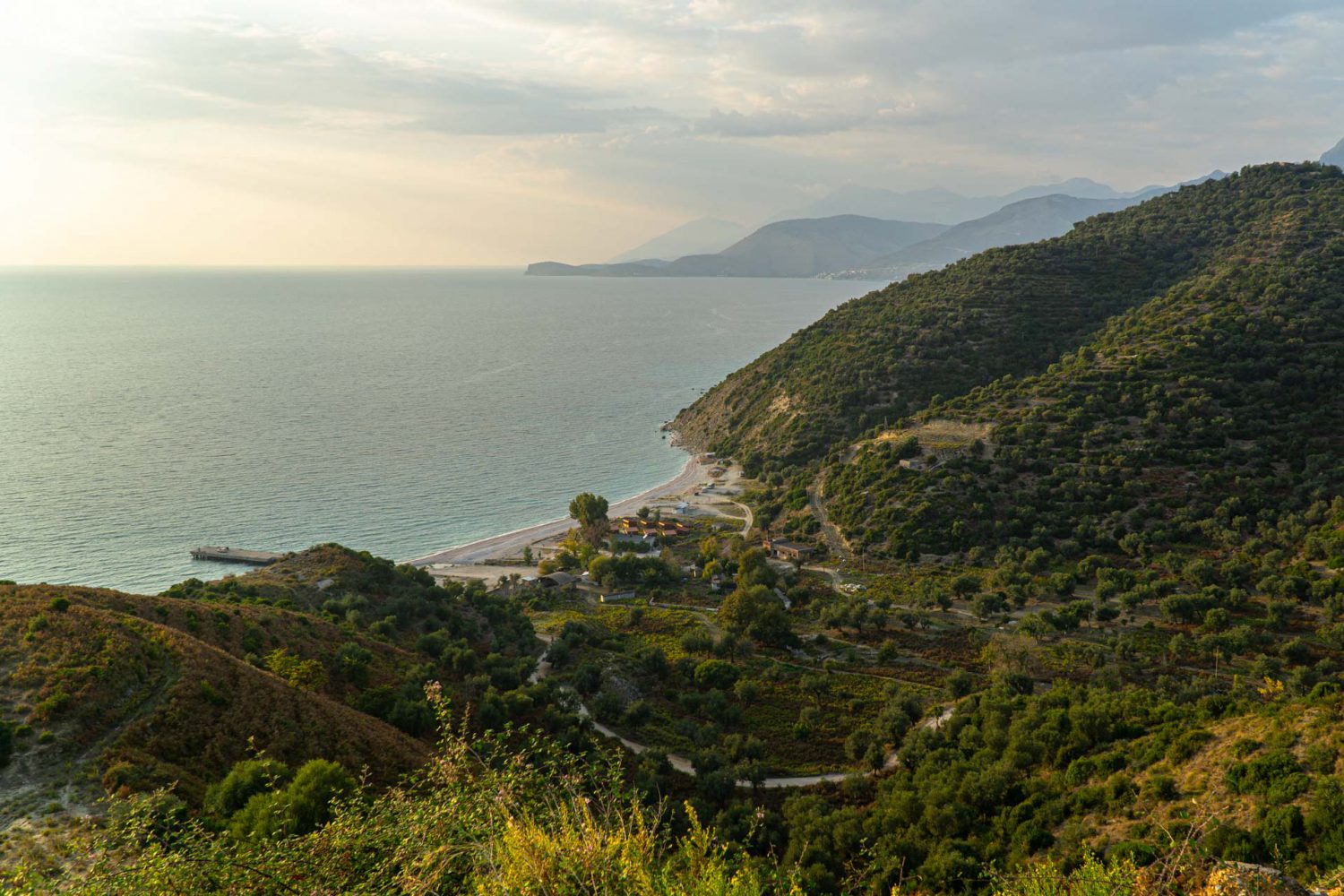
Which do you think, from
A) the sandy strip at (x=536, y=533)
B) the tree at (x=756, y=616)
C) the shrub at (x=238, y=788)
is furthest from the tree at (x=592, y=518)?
the shrub at (x=238, y=788)

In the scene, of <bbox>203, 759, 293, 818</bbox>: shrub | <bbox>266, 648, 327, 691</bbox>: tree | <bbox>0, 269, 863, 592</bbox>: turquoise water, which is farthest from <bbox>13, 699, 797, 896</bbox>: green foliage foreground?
<bbox>0, 269, 863, 592</bbox>: turquoise water

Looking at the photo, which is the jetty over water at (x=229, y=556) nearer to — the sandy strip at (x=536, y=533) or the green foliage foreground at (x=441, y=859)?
the sandy strip at (x=536, y=533)

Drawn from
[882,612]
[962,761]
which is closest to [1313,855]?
[962,761]

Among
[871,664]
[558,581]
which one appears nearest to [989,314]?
[871,664]

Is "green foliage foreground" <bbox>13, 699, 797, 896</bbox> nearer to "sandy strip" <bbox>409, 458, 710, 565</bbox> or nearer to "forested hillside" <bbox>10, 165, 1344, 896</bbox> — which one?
"forested hillside" <bbox>10, 165, 1344, 896</bbox>

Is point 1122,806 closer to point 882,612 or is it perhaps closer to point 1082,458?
point 882,612
